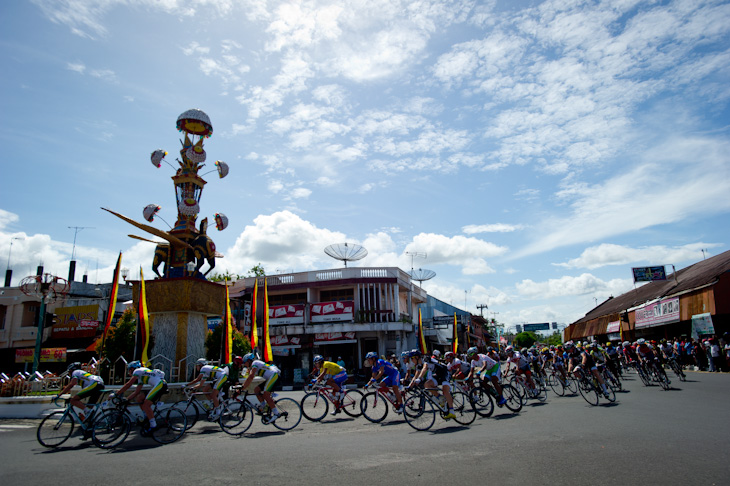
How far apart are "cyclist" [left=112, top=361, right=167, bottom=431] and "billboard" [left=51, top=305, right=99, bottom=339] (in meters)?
29.7

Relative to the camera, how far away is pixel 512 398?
1104 cm

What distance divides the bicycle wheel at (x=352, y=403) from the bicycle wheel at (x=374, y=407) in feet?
1.18

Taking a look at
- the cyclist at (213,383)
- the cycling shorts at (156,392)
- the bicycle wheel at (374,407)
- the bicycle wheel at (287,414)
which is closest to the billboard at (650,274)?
the bicycle wheel at (374,407)

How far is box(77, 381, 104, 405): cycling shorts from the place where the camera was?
920 centimetres

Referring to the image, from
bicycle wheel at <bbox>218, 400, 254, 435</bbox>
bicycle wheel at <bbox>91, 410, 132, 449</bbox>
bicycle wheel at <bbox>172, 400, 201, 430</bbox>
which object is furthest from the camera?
bicycle wheel at <bbox>172, 400, 201, 430</bbox>

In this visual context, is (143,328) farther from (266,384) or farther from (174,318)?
(266,384)

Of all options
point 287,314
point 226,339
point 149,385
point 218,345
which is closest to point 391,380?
point 149,385

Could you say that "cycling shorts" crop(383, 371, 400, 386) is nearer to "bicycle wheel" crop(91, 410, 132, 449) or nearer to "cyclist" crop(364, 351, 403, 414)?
"cyclist" crop(364, 351, 403, 414)

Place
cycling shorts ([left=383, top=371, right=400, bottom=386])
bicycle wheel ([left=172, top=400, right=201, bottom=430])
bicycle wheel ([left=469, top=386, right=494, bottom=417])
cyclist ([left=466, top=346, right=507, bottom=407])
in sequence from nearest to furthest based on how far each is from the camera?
bicycle wheel ([left=172, top=400, right=201, bottom=430]), bicycle wheel ([left=469, top=386, right=494, bottom=417]), cycling shorts ([left=383, top=371, right=400, bottom=386]), cyclist ([left=466, top=346, right=507, bottom=407])

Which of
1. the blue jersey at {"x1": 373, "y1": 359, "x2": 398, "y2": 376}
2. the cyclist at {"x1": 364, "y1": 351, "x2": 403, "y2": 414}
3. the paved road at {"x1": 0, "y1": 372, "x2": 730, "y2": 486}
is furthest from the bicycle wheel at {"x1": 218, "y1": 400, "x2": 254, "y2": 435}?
the blue jersey at {"x1": 373, "y1": 359, "x2": 398, "y2": 376}

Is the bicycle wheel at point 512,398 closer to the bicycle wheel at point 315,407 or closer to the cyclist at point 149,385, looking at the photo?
the bicycle wheel at point 315,407

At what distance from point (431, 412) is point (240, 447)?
371 centimetres

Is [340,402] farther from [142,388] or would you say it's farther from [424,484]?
[424,484]

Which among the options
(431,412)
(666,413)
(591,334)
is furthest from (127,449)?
(591,334)
